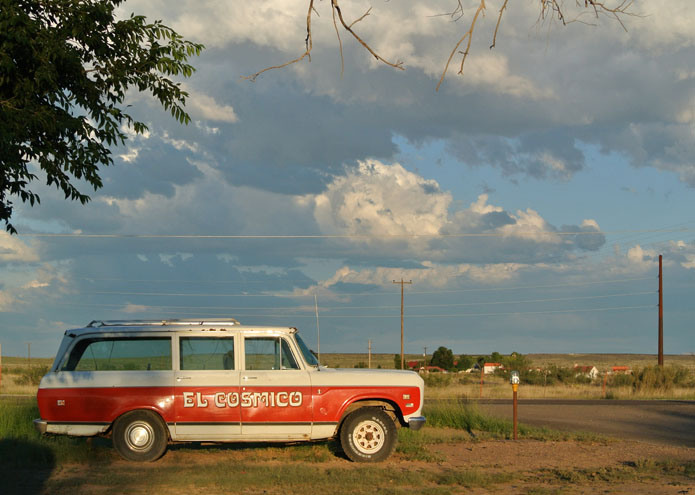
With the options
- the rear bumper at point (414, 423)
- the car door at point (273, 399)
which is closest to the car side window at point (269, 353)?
the car door at point (273, 399)

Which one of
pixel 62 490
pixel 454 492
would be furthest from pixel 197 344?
pixel 454 492

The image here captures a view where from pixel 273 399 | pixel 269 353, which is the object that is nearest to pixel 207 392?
pixel 273 399

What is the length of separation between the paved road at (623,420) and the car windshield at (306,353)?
7.59 metres

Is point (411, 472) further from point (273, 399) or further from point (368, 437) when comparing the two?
point (273, 399)

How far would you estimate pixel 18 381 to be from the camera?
130ft

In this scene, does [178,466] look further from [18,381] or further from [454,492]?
[18,381]

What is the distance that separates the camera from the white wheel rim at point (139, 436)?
38.0 ft

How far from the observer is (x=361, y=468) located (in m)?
11.2

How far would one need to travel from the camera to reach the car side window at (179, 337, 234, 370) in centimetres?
1191

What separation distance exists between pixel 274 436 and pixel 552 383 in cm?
3871

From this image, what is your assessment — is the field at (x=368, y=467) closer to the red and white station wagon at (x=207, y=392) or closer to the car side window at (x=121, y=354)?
the red and white station wagon at (x=207, y=392)

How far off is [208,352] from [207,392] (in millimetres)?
626

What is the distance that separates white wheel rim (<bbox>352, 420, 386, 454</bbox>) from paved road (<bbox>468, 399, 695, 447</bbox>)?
6784mm

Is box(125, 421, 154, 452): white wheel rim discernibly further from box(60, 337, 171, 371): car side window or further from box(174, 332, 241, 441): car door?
box(60, 337, 171, 371): car side window
